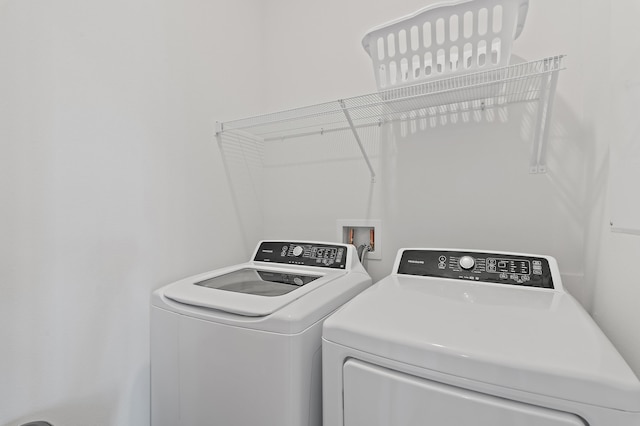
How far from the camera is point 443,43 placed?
42.7 inches

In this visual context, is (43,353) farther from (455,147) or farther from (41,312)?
(455,147)

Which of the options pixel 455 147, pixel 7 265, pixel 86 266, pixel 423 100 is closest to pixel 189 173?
pixel 86 266

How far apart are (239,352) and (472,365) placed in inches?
24.6

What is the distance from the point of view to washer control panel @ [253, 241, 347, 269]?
54.9 inches

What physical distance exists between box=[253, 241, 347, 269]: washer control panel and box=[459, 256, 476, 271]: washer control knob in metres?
0.49

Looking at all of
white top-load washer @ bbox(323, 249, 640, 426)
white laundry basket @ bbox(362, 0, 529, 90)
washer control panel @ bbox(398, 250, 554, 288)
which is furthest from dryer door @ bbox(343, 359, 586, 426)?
white laundry basket @ bbox(362, 0, 529, 90)

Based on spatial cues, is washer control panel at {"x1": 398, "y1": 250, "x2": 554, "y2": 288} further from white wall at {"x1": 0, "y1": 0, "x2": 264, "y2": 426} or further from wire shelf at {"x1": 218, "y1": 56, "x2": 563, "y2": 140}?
white wall at {"x1": 0, "y1": 0, "x2": 264, "y2": 426}

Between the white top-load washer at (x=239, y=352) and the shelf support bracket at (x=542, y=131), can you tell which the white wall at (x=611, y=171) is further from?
the white top-load washer at (x=239, y=352)

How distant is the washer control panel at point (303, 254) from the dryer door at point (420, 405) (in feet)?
2.15

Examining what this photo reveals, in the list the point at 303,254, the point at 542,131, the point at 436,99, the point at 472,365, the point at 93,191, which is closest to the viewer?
the point at 472,365

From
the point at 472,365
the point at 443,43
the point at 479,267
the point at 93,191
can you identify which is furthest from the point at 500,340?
the point at 93,191

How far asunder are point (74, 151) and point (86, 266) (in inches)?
15.1

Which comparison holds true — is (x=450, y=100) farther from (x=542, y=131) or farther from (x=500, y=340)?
(x=500, y=340)

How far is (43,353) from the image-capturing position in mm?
889
